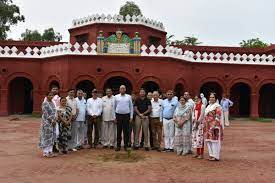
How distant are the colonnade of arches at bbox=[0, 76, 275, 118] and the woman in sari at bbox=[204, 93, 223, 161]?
11846mm

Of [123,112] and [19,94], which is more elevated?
[19,94]

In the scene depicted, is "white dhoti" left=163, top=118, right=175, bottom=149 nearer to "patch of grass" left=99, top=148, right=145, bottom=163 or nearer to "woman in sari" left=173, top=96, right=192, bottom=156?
"woman in sari" left=173, top=96, right=192, bottom=156

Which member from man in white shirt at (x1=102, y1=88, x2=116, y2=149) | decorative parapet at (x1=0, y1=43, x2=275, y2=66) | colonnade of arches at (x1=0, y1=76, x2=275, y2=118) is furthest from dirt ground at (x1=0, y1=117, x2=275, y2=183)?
colonnade of arches at (x1=0, y1=76, x2=275, y2=118)

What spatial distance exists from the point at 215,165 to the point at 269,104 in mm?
18889

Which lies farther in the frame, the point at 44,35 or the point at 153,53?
the point at 44,35

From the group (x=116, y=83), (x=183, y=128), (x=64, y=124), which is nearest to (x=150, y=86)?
(x=116, y=83)

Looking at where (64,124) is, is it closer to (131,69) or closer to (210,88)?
(131,69)

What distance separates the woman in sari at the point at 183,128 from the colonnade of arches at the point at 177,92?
436 inches

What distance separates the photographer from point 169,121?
11.1 metres

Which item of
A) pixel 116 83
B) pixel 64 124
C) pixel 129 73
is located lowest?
pixel 64 124

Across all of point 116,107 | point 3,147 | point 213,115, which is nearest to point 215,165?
point 213,115

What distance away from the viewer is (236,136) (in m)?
15.2

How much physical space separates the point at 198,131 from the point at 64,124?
3498 millimetres

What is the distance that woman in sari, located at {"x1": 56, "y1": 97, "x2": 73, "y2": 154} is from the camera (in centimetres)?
1042
